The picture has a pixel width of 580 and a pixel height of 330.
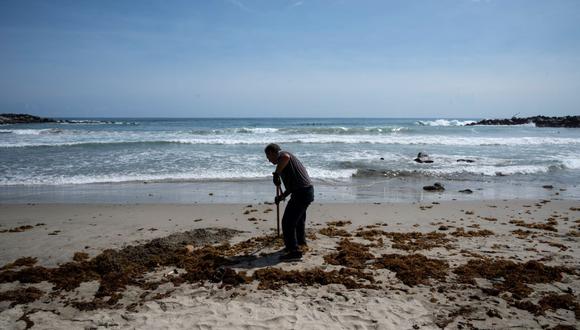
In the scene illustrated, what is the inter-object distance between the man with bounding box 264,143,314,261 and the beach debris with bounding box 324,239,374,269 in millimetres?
520

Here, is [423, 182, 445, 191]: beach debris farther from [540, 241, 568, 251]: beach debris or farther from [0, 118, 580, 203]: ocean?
[540, 241, 568, 251]: beach debris

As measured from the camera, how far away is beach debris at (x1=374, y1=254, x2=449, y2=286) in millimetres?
4855

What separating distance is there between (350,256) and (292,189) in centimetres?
133

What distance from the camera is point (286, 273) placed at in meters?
4.96

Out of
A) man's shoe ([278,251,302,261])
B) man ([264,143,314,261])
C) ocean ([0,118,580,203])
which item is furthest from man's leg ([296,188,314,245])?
ocean ([0,118,580,203])

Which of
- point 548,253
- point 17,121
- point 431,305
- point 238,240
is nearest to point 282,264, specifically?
point 238,240

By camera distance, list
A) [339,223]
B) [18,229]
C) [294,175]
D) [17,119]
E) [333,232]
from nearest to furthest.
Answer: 1. [294,175]
2. [333,232]
3. [18,229]
4. [339,223]
5. [17,119]

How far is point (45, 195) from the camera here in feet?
35.2

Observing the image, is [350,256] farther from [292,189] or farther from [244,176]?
[244,176]

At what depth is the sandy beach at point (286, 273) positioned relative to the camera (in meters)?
3.95

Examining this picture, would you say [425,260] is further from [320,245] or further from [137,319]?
[137,319]

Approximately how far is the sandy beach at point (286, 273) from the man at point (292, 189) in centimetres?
30

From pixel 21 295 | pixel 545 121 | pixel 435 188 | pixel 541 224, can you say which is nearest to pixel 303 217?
pixel 21 295

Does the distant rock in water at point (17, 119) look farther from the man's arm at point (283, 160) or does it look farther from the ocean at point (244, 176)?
the man's arm at point (283, 160)
